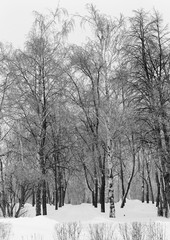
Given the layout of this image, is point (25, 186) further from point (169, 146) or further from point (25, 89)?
point (169, 146)

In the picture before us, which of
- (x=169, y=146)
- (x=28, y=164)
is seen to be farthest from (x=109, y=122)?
(x=28, y=164)

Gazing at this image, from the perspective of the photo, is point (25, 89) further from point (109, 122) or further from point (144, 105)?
point (144, 105)

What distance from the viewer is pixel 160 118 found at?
13781 mm

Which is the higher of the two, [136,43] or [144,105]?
Answer: [136,43]

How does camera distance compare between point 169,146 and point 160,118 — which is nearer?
point 160,118

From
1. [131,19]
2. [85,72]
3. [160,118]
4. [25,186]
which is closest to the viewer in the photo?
[160,118]

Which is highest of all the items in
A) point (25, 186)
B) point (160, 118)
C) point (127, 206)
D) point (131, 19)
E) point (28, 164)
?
point (131, 19)

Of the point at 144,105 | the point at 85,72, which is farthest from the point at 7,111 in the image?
the point at 144,105

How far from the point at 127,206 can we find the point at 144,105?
1413cm

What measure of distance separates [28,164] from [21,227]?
821cm

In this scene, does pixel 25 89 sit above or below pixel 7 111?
above

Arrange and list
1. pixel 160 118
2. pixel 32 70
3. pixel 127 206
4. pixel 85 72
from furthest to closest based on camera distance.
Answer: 1. pixel 127 206
2. pixel 85 72
3. pixel 32 70
4. pixel 160 118

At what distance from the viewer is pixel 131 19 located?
52.8ft

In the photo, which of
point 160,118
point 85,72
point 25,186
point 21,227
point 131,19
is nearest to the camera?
point 21,227
